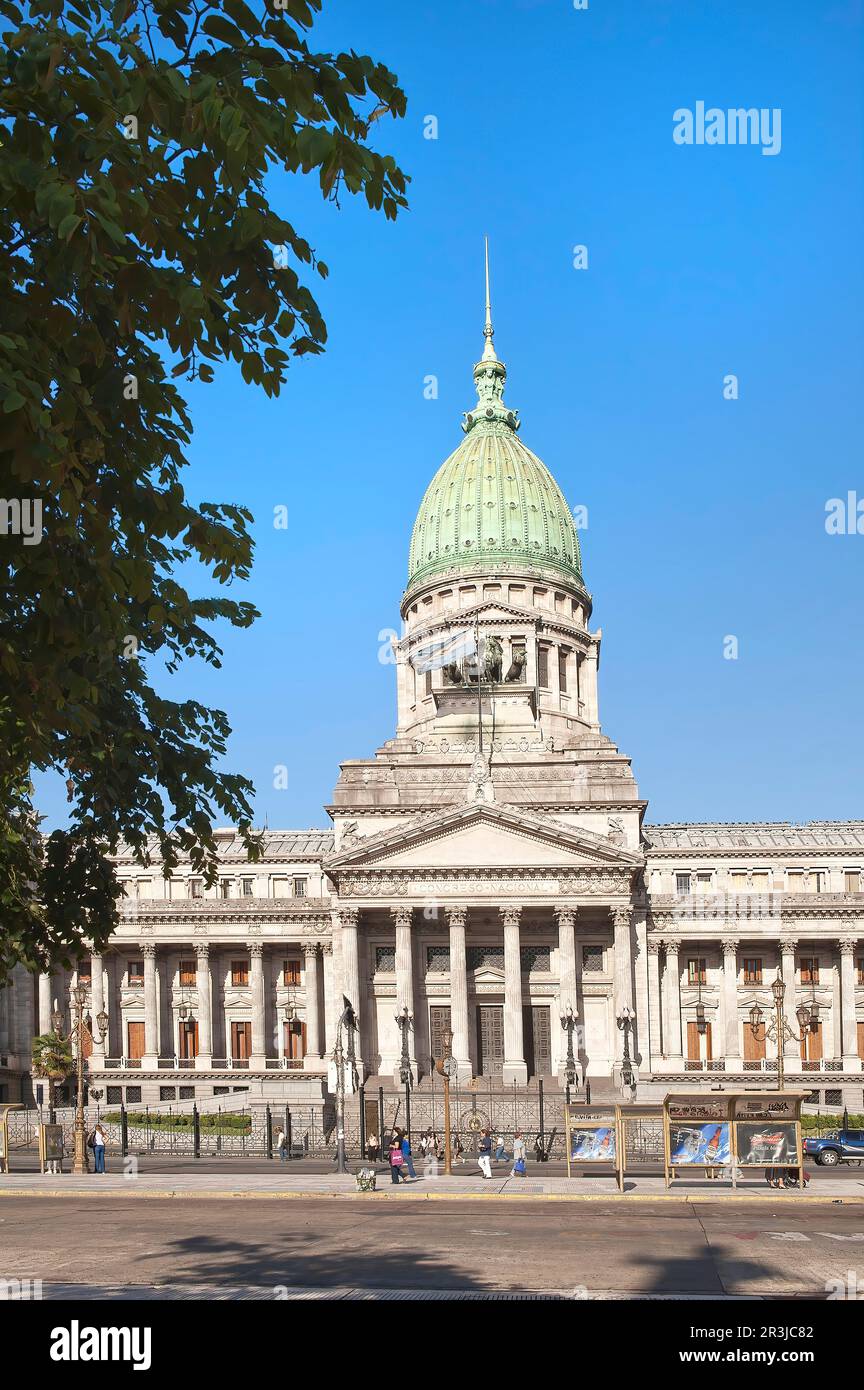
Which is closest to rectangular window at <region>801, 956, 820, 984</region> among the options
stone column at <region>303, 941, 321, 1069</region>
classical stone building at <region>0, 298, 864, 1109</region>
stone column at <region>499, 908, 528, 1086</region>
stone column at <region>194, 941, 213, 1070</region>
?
classical stone building at <region>0, 298, 864, 1109</region>

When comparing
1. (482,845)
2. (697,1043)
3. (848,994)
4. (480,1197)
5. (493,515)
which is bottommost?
(697,1043)

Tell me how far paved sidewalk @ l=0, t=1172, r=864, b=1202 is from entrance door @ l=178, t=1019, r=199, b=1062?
44.9 m

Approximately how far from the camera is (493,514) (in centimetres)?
11419

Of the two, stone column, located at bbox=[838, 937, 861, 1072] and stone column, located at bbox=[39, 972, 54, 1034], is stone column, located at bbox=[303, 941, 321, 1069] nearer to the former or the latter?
stone column, located at bbox=[39, 972, 54, 1034]

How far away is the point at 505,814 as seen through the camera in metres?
81.6

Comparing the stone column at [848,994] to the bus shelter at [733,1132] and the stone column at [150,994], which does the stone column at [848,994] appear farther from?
the bus shelter at [733,1132]

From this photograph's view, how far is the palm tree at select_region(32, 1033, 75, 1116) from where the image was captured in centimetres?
8278

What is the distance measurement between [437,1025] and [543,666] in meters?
33.8

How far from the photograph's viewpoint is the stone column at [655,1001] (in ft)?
293

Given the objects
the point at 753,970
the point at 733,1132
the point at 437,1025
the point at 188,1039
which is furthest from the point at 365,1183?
the point at 188,1039

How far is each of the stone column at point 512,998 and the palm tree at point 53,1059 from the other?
77.9 ft

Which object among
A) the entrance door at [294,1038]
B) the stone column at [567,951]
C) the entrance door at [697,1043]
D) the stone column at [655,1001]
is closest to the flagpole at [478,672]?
the stone column at [567,951]

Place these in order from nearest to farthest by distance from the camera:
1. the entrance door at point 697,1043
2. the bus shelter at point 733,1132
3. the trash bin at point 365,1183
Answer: the trash bin at point 365,1183 < the bus shelter at point 733,1132 < the entrance door at point 697,1043

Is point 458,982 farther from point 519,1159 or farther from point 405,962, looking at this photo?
point 519,1159
